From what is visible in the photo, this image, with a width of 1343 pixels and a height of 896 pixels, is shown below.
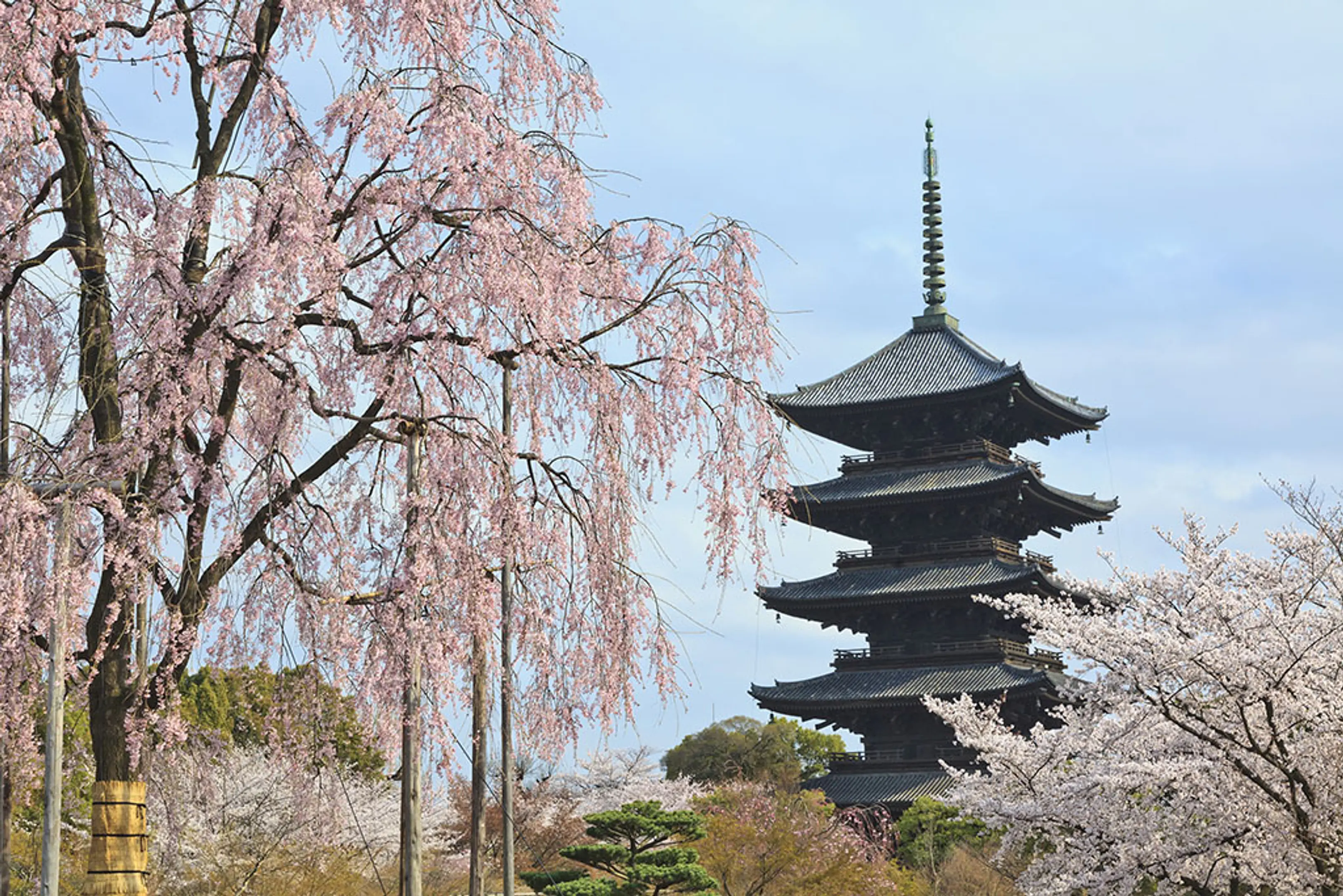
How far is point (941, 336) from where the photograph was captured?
4088 centimetres

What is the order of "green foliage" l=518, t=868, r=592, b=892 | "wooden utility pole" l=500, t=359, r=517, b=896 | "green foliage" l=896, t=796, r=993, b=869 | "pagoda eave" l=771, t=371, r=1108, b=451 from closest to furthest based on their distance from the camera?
1. "wooden utility pole" l=500, t=359, r=517, b=896
2. "green foliage" l=518, t=868, r=592, b=892
3. "green foliage" l=896, t=796, r=993, b=869
4. "pagoda eave" l=771, t=371, r=1108, b=451

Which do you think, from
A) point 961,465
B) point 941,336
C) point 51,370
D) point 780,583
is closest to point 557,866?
point 780,583

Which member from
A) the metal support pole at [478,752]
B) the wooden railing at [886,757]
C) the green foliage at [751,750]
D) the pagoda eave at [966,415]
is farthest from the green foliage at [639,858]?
the green foliage at [751,750]

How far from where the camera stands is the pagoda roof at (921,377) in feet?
123

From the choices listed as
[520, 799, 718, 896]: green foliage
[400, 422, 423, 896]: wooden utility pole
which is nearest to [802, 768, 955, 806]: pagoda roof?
[520, 799, 718, 896]: green foliage

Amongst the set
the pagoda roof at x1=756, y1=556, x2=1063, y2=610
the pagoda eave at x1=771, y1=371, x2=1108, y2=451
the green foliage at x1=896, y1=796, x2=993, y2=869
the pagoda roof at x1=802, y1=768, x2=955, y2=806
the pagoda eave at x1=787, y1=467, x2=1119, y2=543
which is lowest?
the green foliage at x1=896, y1=796, x2=993, y2=869

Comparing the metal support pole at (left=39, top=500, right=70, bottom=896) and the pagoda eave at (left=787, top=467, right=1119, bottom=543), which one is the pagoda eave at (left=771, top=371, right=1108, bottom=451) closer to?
the pagoda eave at (left=787, top=467, right=1119, bottom=543)

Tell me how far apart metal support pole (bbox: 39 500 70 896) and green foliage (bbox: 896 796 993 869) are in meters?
21.4

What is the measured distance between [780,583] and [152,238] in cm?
3127

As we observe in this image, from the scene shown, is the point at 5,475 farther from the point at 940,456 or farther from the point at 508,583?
the point at 940,456

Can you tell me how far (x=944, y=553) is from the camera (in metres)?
37.2

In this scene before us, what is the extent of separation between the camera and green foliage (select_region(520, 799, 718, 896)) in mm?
22678

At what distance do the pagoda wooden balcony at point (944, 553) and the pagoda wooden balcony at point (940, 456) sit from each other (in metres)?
2.00

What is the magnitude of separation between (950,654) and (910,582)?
1.92 metres
